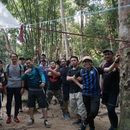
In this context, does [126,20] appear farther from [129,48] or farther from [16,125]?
[16,125]

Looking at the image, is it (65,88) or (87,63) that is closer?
(87,63)

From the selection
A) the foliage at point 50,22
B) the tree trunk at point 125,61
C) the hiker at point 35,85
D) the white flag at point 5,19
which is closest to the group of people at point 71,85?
the hiker at point 35,85

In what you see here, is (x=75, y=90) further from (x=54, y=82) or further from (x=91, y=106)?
(x=54, y=82)

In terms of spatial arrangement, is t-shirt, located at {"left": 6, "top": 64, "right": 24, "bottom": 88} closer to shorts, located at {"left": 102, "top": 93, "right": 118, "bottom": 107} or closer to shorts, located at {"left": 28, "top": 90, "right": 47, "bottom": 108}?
shorts, located at {"left": 28, "top": 90, "right": 47, "bottom": 108}

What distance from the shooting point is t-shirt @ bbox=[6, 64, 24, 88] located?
30.7ft

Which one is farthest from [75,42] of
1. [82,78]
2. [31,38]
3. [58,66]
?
[82,78]

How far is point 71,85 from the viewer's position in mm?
9023

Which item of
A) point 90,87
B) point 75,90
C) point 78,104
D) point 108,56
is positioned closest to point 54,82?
point 75,90

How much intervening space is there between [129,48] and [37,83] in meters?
3.65

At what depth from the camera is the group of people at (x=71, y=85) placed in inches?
298

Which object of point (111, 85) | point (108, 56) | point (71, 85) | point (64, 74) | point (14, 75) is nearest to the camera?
point (108, 56)

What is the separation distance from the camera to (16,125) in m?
9.34

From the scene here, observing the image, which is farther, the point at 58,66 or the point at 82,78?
the point at 58,66

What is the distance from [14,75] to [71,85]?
152 cm
